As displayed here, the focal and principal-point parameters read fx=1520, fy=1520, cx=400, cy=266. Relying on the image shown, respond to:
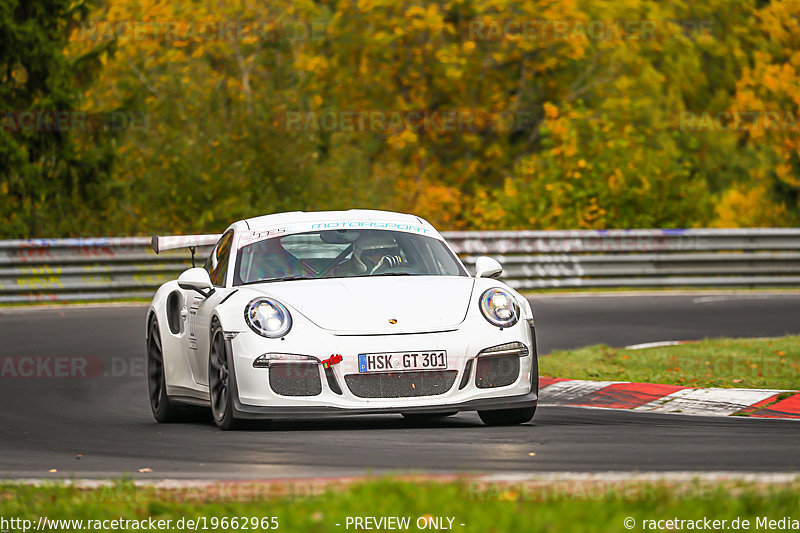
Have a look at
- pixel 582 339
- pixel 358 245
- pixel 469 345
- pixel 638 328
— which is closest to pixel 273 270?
pixel 358 245

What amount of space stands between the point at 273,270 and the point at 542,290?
15.7 meters

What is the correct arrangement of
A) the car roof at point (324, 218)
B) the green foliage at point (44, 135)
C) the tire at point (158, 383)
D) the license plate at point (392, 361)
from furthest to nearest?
the green foliage at point (44, 135) < the tire at point (158, 383) < the car roof at point (324, 218) < the license plate at point (392, 361)

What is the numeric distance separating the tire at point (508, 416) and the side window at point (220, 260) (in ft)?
6.34

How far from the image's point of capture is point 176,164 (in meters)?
28.2

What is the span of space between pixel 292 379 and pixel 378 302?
67 centimetres

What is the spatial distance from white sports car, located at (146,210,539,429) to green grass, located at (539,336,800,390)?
2.63m

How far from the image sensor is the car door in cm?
943

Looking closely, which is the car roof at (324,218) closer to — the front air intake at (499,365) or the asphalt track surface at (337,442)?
the asphalt track surface at (337,442)

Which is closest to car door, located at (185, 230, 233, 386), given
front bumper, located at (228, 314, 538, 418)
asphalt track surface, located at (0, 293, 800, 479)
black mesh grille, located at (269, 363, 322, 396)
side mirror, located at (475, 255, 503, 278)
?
asphalt track surface, located at (0, 293, 800, 479)

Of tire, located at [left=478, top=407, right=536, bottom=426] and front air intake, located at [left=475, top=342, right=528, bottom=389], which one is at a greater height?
front air intake, located at [left=475, top=342, right=528, bottom=389]

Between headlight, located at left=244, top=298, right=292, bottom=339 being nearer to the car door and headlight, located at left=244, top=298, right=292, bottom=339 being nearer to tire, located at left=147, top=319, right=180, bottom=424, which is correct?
the car door

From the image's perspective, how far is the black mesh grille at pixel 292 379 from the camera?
28.1 feet

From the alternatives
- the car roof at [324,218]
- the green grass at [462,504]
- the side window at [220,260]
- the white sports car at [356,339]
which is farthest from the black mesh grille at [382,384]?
the green grass at [462,504]

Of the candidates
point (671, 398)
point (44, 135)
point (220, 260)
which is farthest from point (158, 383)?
point (44, 135)
